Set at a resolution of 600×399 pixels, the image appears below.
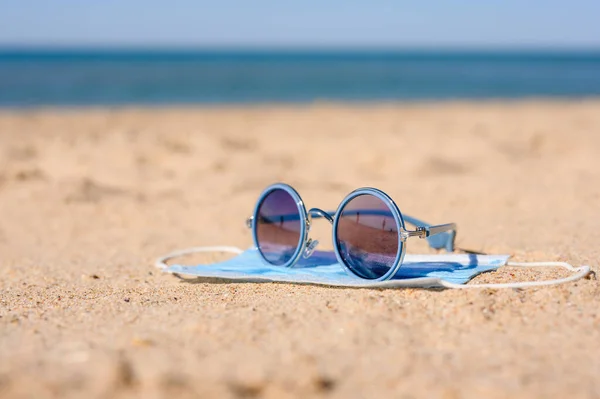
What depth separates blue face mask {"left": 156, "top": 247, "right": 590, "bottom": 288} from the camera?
8.70 ft

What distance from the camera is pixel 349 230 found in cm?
281

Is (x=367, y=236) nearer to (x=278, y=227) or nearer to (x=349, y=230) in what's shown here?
(x=349, y=230)

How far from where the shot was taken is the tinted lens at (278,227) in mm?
3031

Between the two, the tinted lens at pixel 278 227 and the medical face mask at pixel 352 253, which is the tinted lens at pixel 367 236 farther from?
the tinted lens at pixel 278 227

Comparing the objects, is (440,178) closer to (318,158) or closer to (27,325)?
(318,158)

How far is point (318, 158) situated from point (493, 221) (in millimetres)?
2911

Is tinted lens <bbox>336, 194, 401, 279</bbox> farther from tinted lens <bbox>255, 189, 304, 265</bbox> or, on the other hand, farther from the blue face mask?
tinted lens <bbox>255, 189, 304, 265</bbox>

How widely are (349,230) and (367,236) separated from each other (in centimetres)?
9

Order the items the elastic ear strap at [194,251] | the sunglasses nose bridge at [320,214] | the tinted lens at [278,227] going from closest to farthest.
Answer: the sunglasses nose bridge at [320,214], the tinted lens at [278,227], the elastic ear strap at [194,251]

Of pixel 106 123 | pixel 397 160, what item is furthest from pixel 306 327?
pixel 106 123

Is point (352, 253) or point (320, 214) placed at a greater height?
point (320, 214)

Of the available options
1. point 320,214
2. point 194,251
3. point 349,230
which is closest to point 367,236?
point 349,230

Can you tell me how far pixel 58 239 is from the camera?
14.7 feet

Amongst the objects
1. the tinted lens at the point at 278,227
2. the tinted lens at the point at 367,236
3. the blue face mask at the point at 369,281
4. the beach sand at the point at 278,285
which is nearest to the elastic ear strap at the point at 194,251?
the beach sand at the point at 278,285
